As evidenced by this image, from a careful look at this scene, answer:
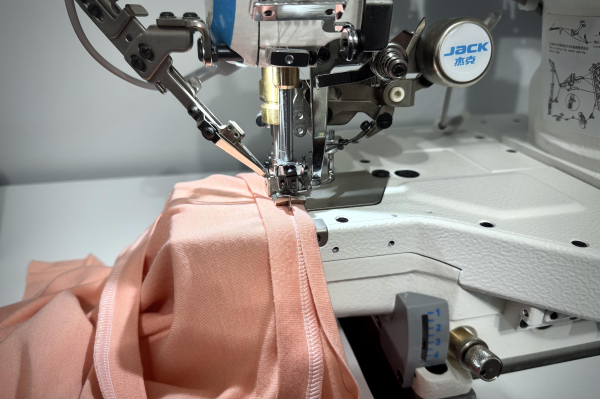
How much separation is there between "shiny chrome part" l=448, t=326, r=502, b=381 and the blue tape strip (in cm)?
62

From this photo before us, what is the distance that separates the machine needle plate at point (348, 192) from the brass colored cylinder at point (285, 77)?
21 cm

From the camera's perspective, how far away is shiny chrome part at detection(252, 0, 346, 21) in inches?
23.6

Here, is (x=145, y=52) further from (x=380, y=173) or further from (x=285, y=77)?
(x=380, y=173)

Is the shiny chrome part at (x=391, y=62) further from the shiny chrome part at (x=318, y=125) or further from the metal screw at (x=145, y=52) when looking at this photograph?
the metal screw at (x=145, y=52)

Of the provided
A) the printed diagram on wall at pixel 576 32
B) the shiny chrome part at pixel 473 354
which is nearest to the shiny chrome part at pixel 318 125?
the shiny chrome part at pixel 473 354

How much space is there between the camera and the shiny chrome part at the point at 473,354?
0.73 m

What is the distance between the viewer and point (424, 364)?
798mm

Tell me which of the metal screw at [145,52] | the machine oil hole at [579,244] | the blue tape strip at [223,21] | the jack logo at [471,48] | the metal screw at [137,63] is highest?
the blue tape strip at [223,21]

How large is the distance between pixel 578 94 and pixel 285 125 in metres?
0.63

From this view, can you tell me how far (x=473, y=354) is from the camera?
2.49 feet

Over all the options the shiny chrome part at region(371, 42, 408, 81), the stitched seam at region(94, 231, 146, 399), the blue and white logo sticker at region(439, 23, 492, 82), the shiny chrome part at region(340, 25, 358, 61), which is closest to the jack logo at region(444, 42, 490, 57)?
the blue and white logo sticker at region(439, 23, 492, 82)

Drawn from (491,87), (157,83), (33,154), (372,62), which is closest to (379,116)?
(372,62)

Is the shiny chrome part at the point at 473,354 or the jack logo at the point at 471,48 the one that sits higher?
the jack logo at the point at 471,48

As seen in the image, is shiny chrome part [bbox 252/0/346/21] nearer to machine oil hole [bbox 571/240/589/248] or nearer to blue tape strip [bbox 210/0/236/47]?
blue tape strip [bbox 210/0/236/47]
